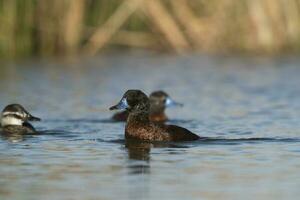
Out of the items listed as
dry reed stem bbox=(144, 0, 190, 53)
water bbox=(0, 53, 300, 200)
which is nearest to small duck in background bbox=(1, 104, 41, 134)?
water bbox=(0, 53, 300, 200)

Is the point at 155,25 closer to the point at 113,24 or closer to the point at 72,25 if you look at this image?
the point at 113,24

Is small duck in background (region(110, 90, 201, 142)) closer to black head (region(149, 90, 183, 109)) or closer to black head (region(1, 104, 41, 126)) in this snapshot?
black head (region(1, 104, 41, 126))

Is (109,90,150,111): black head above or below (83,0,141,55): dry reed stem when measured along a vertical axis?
below

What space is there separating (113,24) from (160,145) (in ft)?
38.7

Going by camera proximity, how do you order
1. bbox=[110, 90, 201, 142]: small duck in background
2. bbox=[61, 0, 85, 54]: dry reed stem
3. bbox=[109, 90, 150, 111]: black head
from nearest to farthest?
bbox=[110, 90, 201, 142]: small duck in background, bbox=[109, 90, 150, 111]: black head, bbox=[61, 0, 85, 54]: dry reed stem

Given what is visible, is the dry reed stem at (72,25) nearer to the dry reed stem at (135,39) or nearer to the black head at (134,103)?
the dry reed stem at (135,39)

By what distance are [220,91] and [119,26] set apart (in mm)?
5480

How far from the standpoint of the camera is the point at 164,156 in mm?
10109

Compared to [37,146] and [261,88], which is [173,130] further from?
[261,88]

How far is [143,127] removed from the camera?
37.4ft

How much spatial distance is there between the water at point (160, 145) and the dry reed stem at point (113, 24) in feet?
1.53

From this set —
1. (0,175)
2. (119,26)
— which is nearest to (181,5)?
(119,26)

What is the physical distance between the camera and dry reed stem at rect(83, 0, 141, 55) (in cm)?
2243

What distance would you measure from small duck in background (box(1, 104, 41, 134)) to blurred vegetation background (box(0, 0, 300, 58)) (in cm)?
838
